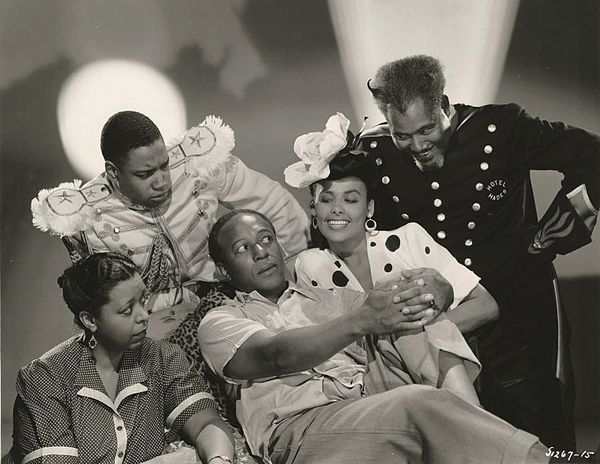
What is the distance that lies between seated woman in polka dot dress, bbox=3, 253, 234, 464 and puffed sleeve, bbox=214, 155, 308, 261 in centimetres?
39

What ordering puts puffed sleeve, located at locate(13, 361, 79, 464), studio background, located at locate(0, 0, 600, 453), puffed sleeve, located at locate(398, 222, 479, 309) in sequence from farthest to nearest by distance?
studio background, located at locate(0, 0, 600, 453) < puffed sleeve, located at locate(398, 222, 479, 309) < puffed sleeve, located at locate(13, 361, 79, 464)

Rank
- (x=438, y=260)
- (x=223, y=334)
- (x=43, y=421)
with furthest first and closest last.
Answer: (x=438, y=260) < (x=223, y=334) < (x=43, y=421)

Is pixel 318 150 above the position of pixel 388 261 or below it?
above

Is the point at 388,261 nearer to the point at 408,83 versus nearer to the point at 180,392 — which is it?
the point at 408,83

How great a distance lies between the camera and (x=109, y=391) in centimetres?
225

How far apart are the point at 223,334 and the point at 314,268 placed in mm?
362

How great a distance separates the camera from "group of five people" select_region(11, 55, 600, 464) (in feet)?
7.34

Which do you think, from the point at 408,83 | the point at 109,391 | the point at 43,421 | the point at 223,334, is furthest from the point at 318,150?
the point at 43,421

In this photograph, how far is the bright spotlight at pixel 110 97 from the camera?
248cm

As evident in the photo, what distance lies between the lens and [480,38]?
2.48m

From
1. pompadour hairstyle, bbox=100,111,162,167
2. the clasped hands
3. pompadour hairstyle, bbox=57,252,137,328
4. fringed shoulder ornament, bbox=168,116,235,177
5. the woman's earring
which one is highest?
pompadour hairstyle, bbox=100,111,162,167

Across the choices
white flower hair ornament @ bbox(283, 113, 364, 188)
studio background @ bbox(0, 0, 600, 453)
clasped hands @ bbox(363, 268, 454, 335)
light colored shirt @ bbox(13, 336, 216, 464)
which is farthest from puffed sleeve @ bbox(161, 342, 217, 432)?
white flower hair ornament @ bbox(283, 113, 364, 188)

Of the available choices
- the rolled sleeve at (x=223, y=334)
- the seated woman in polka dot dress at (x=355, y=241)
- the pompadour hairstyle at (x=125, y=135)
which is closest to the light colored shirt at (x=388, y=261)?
the seated woman in polka dot dress at (x=355, y=241)

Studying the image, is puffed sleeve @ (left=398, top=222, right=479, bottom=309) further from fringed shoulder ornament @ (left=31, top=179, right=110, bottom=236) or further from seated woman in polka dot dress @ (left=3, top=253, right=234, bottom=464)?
fringed shoulder ornament @ (left=31, top=179, right=110, bottom=236)
